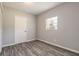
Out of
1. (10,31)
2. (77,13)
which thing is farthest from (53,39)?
(10,31)

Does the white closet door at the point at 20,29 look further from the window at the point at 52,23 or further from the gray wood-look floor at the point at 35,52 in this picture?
the window at the point at 52,23

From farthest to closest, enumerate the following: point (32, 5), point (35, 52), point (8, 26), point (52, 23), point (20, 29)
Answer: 1. point (20, 29)
2. point (52, 23)
3. point (8, 26)
4. point (32, 5)
5. point (35, 52)

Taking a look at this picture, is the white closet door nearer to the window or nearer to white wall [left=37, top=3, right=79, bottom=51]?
the window

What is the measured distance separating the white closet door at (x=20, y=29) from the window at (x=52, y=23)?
6.04 ft

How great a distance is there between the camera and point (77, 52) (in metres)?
2.34

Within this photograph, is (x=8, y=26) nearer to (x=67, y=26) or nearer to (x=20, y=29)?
(x=20, y=29)

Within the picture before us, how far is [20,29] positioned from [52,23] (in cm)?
239

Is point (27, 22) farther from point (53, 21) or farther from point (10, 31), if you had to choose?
point (53, 21)

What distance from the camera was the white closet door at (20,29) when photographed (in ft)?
12.2

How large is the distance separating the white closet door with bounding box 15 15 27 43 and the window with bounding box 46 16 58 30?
72.5 inches

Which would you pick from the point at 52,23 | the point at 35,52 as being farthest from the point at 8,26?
the point at 52,23

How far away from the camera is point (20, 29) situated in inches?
154

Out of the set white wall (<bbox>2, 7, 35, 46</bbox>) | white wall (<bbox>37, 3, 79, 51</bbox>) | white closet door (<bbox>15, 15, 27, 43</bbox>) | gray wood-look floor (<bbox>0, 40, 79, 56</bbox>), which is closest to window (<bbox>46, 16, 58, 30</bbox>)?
white wall (<bbox>37, 3, 79, 51</bbox>)

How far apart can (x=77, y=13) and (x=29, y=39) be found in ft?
12.3
